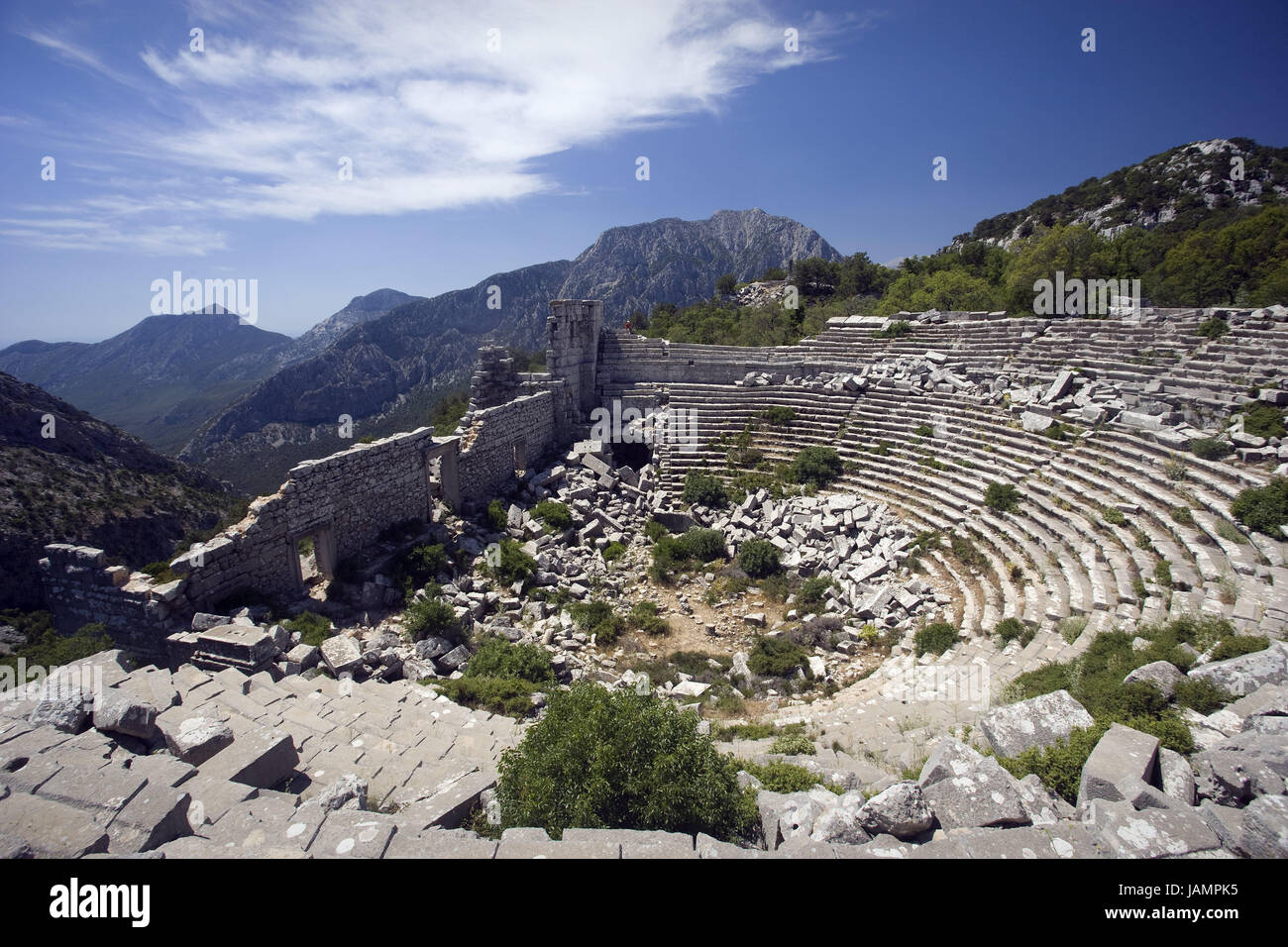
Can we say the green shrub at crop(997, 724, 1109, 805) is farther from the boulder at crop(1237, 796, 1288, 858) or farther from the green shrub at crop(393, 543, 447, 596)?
the green shrub at crop(393, 543, 447, 596)

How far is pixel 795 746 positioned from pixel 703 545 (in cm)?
823

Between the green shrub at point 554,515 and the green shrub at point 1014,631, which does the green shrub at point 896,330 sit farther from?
the green shrub at point 1014,631

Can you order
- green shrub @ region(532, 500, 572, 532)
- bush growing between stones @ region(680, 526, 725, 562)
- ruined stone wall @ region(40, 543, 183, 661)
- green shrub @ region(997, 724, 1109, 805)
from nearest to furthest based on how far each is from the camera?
green shrub @ region(997, 724, 1109, 805)
ruined stone wall @ region(40, 543, 183, 661)
bush growing between stones @ region(680, 526, 725, 562)
green shrub @ region(532, 500, 572, 532)

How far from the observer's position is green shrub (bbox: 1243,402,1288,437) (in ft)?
35.9

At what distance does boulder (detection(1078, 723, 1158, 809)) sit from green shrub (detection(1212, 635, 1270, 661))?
Result: 7.35ft

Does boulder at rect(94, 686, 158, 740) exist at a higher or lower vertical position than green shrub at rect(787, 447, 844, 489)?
lower

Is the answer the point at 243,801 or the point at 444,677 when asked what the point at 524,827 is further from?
the point at 444,677

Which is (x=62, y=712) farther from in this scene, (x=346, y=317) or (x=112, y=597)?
(x=346, y=317)

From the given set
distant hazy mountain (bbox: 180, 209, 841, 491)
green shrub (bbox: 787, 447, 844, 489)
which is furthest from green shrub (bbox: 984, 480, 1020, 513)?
distant hazy mountain (bbox: 180, 209, 841, 491)

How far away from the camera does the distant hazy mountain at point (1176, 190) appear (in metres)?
40.4

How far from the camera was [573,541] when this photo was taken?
1557cm

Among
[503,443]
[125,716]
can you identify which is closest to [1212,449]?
[503,443]

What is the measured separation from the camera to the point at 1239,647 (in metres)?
6.08
